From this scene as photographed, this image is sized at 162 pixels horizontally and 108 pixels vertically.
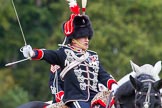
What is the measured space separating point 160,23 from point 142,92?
3429 centimetres

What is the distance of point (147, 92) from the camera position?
1292 cm

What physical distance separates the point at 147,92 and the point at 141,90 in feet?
0.35

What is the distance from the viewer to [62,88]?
1602cm

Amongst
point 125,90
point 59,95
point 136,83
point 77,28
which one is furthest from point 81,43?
point 136,83

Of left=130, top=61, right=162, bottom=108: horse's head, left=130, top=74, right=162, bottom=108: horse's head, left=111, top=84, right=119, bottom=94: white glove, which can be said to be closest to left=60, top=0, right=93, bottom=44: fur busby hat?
left=111, top=84, right=119, bottom=94: white glove

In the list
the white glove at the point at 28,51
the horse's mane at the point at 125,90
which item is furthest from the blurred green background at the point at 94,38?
the horse's mane at the point at 125,90

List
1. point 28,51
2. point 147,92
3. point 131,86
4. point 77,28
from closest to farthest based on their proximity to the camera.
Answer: point 147,92 < point 131,86 < point 28,51 < point 77,28

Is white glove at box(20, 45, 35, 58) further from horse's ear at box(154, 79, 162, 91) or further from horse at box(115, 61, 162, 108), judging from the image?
horse's ear at box(154, 79, 162, 91)

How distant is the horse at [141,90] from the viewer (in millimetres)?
12891

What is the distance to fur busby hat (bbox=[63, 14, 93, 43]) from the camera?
1462cm

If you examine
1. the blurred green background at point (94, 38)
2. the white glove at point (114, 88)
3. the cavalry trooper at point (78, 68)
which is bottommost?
the white glove at point (114, 88)

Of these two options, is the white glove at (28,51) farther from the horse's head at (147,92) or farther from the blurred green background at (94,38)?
the blurred green background at (94,38)

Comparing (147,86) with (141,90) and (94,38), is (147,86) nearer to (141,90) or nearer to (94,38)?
(141,90)

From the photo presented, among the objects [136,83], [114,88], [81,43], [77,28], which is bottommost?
[136,83]
